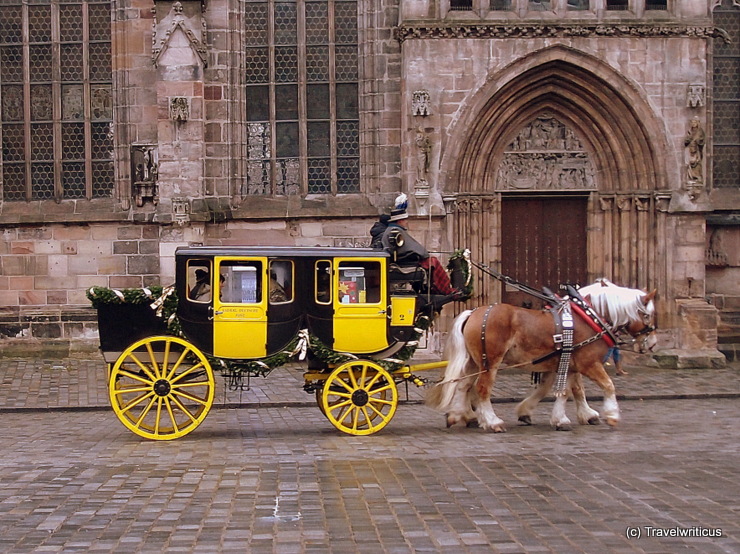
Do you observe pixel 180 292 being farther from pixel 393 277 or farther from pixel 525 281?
pixel 525 281

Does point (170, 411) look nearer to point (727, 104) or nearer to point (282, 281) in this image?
point (282, 281)

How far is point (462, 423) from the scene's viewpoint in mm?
12445

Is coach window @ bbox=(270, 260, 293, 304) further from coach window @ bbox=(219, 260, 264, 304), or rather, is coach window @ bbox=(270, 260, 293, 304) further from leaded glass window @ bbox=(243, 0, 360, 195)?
leaded glass window @ bbox=(243, 0, 360, 195)

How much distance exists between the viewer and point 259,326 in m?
11.7

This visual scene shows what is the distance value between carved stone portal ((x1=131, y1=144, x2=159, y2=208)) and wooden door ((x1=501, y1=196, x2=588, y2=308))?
5741mm

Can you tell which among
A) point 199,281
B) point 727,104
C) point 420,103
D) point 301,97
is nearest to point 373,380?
point 199,281

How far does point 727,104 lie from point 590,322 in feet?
31.4

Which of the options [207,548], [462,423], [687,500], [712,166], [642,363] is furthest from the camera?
[712,166]

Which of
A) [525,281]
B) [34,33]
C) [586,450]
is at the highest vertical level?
[34,33]

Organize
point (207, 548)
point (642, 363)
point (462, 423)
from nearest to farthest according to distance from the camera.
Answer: point (207, 548)
point (462, 423)
point (642, 363)

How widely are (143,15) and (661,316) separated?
969cm

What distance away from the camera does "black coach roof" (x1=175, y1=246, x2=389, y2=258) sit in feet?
38.2

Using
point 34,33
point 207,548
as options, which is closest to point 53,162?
point 34,33

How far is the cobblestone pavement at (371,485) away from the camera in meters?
7.52
